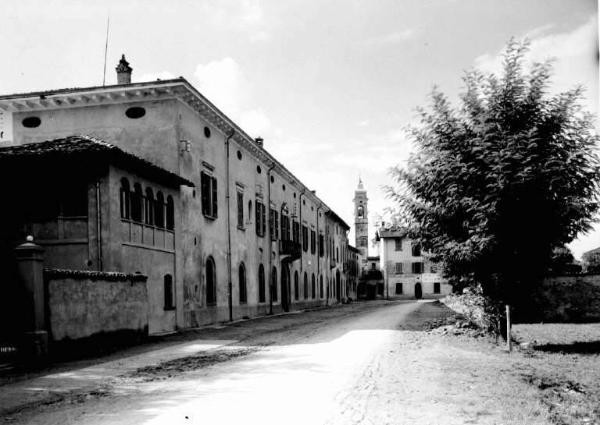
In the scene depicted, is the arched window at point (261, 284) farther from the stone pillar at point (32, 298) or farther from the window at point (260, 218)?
the stone pillar at point (32, 298)

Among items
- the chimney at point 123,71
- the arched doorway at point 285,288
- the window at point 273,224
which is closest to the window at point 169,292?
the chimney at point 123,71

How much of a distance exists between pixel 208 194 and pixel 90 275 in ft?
36.3

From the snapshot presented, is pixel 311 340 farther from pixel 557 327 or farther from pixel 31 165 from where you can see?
pixel 31 165

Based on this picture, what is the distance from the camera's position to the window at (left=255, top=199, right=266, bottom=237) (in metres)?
32.4

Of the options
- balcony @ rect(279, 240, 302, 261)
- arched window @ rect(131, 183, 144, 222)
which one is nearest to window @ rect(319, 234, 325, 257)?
balcony @ rect(279, 240, 302, 261)

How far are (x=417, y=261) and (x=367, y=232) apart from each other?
29.6 meters

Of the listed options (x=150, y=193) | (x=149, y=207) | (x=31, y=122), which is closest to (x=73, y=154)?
(x=150, y=193)

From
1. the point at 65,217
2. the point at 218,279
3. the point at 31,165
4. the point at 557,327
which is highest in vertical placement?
the point at 31,165

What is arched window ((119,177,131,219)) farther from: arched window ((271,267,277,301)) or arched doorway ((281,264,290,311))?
arched doorway ((281,264,290,311))

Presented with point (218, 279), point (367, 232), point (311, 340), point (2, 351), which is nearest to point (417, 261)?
point (367, 232)

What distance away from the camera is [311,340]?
15883 mm

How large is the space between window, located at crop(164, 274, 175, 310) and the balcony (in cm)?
1554

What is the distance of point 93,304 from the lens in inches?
566

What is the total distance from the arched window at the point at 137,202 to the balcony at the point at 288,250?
57.4 ft
